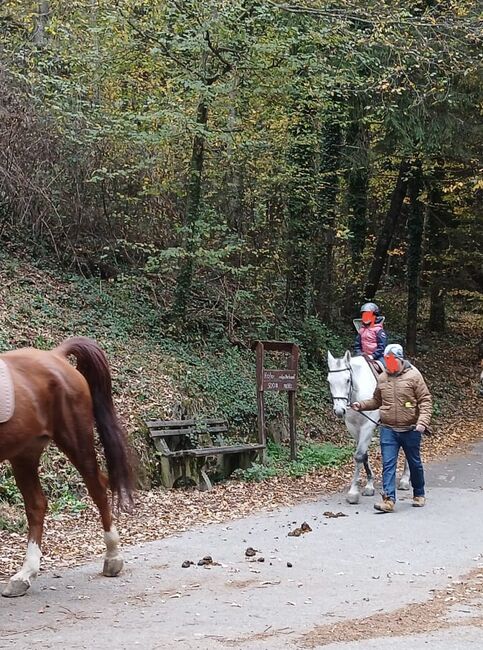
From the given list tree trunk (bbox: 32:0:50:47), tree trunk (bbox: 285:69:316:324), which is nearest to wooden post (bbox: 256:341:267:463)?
tree trunk (bbox: 285:69:316:324)

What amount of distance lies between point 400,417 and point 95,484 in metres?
4.52

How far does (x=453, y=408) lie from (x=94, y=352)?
50.0 ft

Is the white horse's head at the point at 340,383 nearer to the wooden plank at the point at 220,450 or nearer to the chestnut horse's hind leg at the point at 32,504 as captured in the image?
the wooden plank at the point at 220,450

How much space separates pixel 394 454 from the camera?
1024 cm

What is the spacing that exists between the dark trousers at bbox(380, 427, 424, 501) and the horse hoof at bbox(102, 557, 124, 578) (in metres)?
4.27

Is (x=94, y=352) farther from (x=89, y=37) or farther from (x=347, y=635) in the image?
(x=89, y=37)

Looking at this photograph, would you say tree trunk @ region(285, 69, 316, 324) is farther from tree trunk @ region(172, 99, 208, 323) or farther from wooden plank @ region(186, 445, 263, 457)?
wooden plank @ region(186, 445, 263, 457)

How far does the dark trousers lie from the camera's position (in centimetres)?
1016

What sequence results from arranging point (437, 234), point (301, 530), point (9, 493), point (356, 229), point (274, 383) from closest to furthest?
point (301, 530) → point (9, 493) → point (274, 383) → point (356, 229) → point (437, 234)

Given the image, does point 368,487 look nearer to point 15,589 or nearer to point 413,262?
point 15,589

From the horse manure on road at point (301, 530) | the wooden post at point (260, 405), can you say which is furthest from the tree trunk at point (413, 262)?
the horse manure on road at point (301, 530)

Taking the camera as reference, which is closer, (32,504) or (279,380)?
(32,504)

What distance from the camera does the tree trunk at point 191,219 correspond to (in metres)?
15.1

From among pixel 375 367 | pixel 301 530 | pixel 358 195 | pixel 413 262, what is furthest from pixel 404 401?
pixel 358 195
